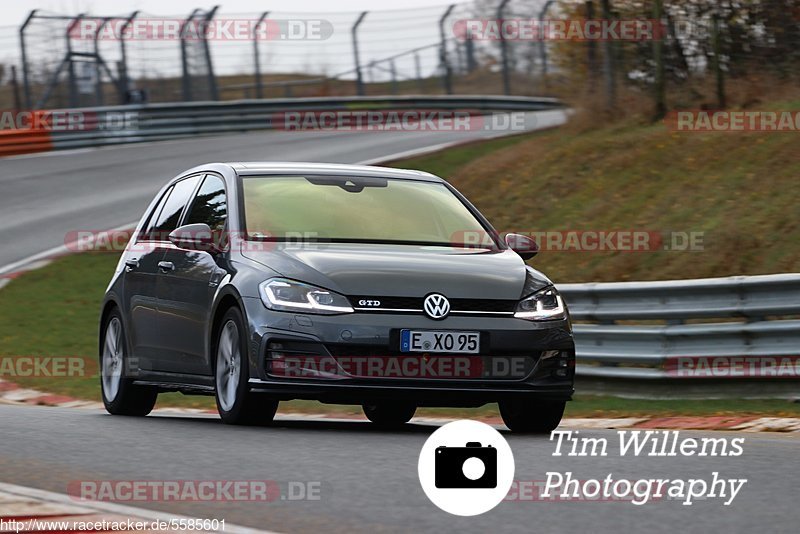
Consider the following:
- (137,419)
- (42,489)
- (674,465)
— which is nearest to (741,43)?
(137,419)

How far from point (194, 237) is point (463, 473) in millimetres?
3483

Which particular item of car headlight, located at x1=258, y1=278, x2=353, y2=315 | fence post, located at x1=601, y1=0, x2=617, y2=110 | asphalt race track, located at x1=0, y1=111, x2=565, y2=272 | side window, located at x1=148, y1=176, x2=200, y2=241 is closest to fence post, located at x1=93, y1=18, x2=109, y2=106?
asphalt race track, located at x1=0, y1=111, x2=565, y2=272

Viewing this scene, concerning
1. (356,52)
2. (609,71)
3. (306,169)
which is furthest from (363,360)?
(356,52)

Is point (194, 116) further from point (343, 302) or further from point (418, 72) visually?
point (343, 302)

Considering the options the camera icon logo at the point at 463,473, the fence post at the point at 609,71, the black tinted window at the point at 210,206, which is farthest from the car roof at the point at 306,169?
the fence post at the point at 609,71

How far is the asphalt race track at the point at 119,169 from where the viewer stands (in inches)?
893

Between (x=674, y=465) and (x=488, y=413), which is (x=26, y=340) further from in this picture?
(x=674, y=465)

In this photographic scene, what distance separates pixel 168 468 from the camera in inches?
264

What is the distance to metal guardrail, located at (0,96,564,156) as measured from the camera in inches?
1250

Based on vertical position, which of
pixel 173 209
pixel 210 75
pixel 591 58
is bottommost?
pixel 210 75

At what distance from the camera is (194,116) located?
34906mm

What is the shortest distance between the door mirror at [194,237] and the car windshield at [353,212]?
9.6 inches

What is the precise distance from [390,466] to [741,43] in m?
16.4

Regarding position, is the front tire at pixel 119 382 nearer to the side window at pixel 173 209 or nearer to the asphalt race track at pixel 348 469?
the asphalt race track at pixel 348 469
